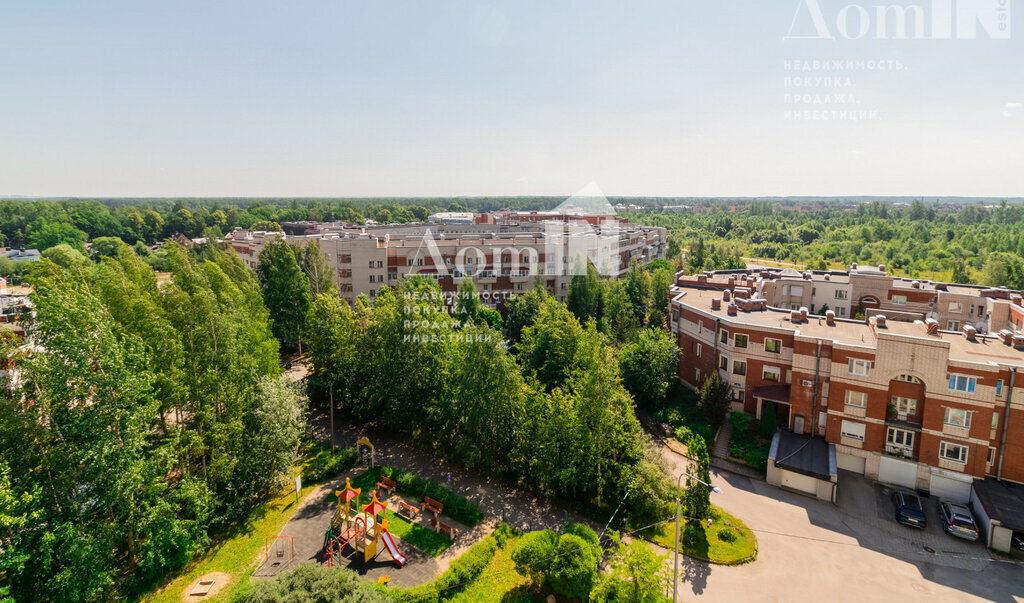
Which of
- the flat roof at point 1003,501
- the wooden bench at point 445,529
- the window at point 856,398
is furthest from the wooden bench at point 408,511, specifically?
the flat roof at point 1003,501

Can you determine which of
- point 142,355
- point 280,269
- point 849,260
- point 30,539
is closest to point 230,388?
point 142,355

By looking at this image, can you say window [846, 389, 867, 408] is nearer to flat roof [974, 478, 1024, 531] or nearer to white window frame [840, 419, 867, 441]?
white window frame [840, 419, 867, 441]

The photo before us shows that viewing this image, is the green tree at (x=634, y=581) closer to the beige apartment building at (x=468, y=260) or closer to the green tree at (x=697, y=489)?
the green tree at (x=697, y=489)

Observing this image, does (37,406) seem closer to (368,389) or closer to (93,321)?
(93,321)

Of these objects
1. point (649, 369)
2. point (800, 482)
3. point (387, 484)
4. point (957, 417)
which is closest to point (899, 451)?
point (957, 417)

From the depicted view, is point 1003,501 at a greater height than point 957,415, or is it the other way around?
point 957,415

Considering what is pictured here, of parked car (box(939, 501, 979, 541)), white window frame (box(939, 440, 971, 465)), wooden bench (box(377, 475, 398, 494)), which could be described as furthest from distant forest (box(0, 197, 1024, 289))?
wooden bench (box(377, 475, 398, 494))

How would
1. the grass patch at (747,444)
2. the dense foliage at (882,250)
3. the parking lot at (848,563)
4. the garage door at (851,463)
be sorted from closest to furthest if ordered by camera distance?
1. the parking lot at (848,563)
2. the garage door at (851,463)
3. the grass patch at (747,444)
4. the dense foliage at (882,250)

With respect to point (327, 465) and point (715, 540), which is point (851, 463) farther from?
point (327, 465)
